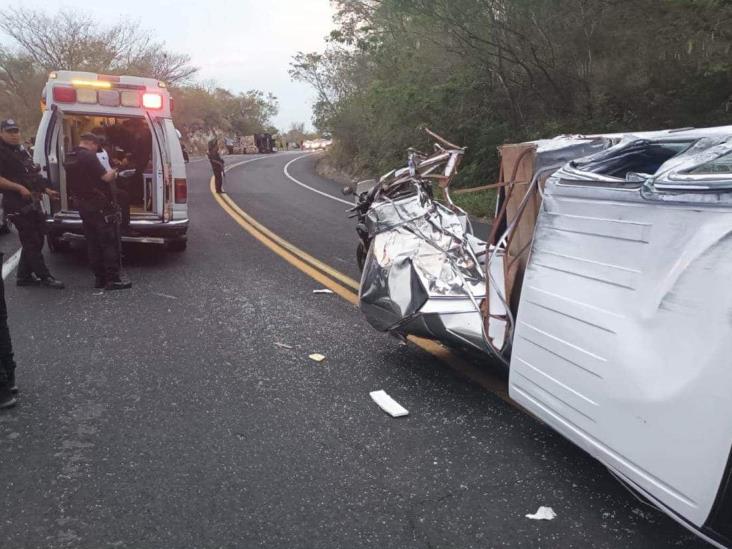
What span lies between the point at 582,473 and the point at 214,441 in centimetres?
190

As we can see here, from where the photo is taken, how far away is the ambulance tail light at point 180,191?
7.67 meters

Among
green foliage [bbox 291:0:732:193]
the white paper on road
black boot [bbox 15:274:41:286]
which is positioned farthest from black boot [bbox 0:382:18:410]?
green foliage [bbox 291:0:732:193]

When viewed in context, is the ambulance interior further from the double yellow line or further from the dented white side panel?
the dented white side panel

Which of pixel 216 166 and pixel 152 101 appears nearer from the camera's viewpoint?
pixel 152 101

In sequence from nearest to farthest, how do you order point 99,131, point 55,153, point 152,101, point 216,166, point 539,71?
1. point 152,101
2. point 55,153
3. point 99,131
4. point 539,71
5. point 216,166

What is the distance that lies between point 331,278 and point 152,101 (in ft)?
10.1

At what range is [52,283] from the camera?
6.58 metres

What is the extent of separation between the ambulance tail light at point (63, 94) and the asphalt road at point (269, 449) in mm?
2813

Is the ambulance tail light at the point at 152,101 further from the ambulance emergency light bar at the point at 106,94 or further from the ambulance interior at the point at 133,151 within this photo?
the ambulance interior at the point at 133,151

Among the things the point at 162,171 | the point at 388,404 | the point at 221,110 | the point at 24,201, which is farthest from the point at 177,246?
the point at 221,110

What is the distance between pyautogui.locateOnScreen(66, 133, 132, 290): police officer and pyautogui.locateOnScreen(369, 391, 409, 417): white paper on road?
3901 mm

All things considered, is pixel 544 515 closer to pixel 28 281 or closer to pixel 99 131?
pixel 28 281

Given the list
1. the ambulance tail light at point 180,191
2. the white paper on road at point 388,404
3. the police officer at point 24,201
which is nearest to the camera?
the white paper on road at point 388,404

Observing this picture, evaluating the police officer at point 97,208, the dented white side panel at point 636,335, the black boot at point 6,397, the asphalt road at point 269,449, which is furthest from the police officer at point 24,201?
the dented white side panel at point 636,335
